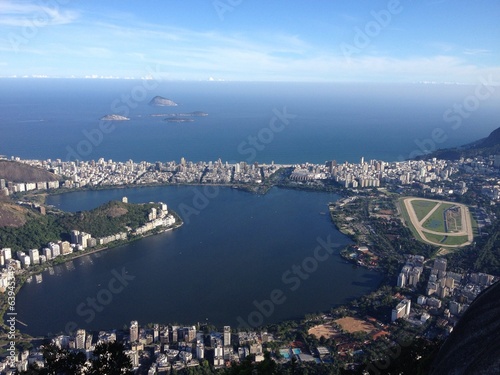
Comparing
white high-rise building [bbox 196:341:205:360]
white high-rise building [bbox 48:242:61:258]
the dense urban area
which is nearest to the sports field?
the dense urban area

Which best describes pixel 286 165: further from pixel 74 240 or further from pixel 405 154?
pixel 74 240

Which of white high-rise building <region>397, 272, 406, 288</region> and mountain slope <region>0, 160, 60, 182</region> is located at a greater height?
mountain slope <region>0, 160, 60, 182</region>

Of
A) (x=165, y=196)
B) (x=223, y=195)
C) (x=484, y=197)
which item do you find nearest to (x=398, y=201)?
(x=484, y=197)

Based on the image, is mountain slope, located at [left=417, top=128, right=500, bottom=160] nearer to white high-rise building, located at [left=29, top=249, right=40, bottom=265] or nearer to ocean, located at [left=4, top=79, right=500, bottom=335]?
ocean, located at [left=4, top=79, right=500, bottom=335]

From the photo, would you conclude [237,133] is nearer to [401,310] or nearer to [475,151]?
[475,151]

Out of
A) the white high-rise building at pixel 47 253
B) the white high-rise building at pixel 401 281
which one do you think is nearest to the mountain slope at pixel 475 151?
the white high-rise building at pixel 401 281

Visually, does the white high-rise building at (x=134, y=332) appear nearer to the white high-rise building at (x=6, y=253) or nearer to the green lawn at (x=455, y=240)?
the white high-rise building at (x=6, y=253)
